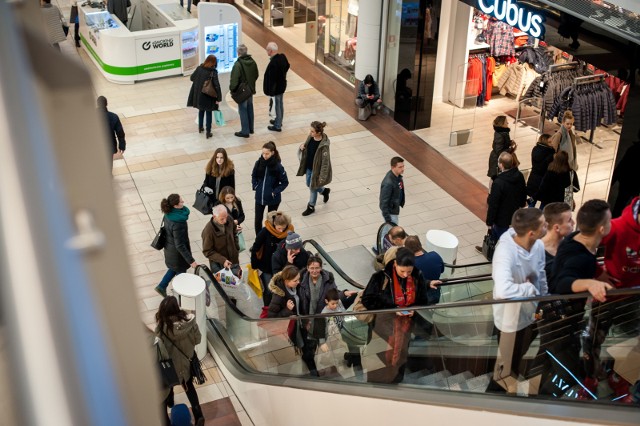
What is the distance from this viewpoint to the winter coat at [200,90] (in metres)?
13.6

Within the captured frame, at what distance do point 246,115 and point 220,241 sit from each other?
17.5 ft

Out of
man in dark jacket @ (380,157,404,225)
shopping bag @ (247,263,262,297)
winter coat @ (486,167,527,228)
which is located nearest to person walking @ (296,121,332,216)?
man in dark jacket @ (380,157,404,225)

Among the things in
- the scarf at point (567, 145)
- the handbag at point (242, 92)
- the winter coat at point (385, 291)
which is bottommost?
the handbag at point (242, 92)

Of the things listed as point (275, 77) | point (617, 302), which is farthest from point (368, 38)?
point (617, 302)

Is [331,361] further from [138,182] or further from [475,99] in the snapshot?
[475,99]

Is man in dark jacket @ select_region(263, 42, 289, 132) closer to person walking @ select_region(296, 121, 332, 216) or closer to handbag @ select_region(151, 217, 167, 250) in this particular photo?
person walking @ select_region(296, 121, 332, 216)

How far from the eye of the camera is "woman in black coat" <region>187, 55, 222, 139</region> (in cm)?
1355

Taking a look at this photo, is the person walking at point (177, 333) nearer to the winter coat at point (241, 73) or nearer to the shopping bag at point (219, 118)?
the winter coat at point (241, 73)

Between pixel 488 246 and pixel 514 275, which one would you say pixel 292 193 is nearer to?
pixel 488 246

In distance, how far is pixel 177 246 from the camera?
8.95 metres

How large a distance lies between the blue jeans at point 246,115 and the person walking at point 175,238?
5044 millimetres

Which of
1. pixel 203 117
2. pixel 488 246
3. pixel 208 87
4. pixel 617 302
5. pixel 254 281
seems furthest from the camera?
pixel 203 117

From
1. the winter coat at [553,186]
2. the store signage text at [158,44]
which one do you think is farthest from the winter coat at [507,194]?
the store signage text at [158,44]

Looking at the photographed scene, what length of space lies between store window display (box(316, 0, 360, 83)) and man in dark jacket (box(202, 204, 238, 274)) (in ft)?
27.2
